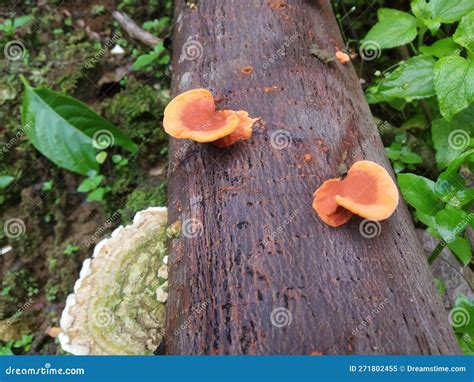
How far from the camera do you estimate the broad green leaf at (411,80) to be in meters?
2.91

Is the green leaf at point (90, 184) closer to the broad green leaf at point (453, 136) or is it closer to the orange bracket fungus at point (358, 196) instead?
the orange bracket fungus at point (358, 196)

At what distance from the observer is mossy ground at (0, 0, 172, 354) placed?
3578 millimetres

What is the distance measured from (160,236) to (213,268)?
77cm

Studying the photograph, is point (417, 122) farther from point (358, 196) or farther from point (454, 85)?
point (358, 196)

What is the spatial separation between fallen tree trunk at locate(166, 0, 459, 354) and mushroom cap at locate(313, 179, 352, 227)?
33 mm

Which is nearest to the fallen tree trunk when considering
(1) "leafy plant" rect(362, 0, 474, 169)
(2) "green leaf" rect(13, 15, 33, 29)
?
(1) "leafy plant" rect(362, 0, 474, 169)

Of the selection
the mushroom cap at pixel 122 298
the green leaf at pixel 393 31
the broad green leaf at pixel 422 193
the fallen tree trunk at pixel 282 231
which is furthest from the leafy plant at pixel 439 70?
the mushroom cap at pixel 122 298

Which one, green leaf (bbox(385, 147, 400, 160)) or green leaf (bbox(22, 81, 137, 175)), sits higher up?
green leaf (bbox(22, 81, 137, 175))

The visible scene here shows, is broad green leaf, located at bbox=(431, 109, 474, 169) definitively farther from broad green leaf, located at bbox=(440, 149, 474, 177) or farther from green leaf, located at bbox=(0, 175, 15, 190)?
green leaf, located at bbox=(0, 175, 15, 190)

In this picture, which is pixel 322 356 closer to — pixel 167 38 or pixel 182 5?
pixel 182 5

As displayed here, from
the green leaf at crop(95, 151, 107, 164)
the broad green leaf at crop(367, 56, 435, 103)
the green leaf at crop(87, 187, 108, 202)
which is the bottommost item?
the green leaf at crop(87, 187, 108, 202)

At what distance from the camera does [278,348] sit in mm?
1712

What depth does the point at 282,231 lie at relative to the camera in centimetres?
199

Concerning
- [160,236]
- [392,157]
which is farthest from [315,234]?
[392,157]
